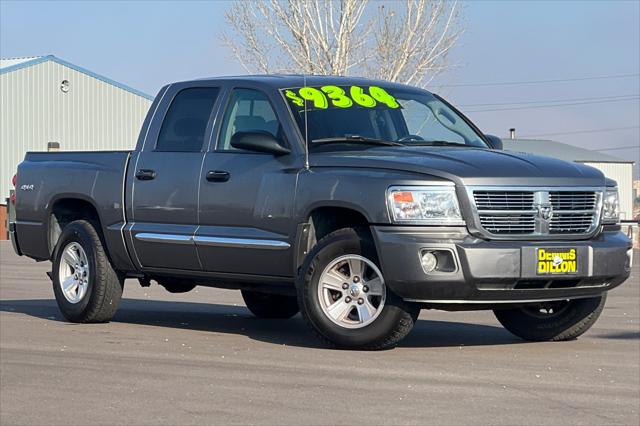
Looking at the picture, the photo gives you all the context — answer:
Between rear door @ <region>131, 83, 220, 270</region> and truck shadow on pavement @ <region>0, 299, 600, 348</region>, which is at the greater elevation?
rear door @ <region>131, 83, 220, 270</region>

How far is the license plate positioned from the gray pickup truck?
0.4 inches

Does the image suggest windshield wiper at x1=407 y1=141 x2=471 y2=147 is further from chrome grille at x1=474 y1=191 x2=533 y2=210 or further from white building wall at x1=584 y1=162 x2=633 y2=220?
white building wall at x1=584 y1=162 x2=633 y2=220

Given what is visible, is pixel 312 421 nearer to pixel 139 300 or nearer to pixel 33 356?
pixel 33 356

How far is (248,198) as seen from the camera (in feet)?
30.9

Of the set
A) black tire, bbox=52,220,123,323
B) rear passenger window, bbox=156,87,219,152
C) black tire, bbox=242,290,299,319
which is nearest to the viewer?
rear passenger window, bbox=156,87,219,152

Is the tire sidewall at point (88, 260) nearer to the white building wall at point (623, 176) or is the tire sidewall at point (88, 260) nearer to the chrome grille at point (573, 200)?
the chrome grille at point (573, 200)

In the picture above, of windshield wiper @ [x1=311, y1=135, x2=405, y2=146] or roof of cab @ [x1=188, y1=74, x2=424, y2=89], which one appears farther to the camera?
roof of cab @ [x1=188, y1=74, x2=424, y2=89]

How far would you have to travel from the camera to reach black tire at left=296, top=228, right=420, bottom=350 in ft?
28.1

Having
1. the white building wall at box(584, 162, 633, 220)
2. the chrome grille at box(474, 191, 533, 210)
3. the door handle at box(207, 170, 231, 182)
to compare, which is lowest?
the white building wall at box(584, 162, 633, 220)

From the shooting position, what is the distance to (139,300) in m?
13.9

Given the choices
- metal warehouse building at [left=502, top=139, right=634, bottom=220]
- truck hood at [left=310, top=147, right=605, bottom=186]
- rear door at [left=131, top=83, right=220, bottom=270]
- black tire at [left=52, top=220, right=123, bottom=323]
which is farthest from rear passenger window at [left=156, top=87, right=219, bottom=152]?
metal warehouse building at [left=502, top=139, right=634, bottom=220]

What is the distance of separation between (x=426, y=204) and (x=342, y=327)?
0.98 meters

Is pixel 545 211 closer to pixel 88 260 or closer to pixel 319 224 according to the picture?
pixel 319 224

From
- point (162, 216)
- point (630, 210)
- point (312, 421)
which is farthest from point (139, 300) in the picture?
point (630, 210)
